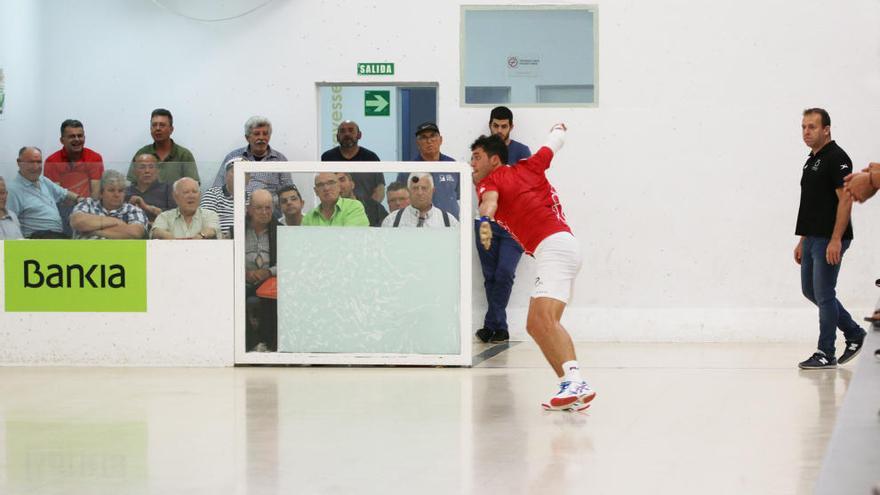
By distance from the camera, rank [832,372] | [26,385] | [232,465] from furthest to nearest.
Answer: [832,372] < [26,385] < [232,465]

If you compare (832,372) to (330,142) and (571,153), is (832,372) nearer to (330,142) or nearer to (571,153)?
(571,153)

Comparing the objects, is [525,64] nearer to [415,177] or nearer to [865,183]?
[415,177]

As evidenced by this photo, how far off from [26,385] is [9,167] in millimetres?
→ 1924

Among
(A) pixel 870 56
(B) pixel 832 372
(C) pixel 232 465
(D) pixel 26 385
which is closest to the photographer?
(C) pixel 232 465

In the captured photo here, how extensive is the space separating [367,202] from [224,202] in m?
1.07

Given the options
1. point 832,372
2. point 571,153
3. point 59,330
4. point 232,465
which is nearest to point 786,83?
point 571,153

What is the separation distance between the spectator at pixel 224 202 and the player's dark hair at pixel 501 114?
2.61m

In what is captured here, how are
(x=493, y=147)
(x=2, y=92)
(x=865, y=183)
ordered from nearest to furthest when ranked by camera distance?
(x=865, y=183) < (x=493, y=147) < (x=2, y=92)

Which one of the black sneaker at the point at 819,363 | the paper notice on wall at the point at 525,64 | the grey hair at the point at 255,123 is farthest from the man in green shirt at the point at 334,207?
the black sneaker at the point at 819,363

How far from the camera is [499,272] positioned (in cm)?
1087

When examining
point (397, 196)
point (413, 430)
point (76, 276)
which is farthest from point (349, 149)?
point (413, 430)

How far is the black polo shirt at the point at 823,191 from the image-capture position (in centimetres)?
873

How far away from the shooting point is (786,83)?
11.2 meters

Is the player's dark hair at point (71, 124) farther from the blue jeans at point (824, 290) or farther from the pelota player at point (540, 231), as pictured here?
the blue jeans at point (824, 290)
